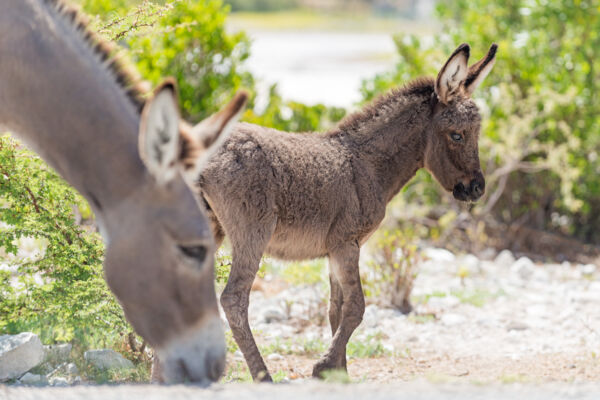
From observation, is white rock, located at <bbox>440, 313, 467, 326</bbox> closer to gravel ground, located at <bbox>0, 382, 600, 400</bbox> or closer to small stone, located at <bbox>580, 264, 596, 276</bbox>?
small stone, located at <bbox>580, 264, 596, 276</bbox>

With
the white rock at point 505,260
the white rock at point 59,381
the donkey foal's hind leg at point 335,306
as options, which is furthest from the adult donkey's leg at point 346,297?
the white rock at point 505,260

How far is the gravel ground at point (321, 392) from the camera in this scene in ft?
11.9

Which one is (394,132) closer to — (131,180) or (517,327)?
(517,327)

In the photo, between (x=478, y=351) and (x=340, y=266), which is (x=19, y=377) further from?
(x=478, y=351)

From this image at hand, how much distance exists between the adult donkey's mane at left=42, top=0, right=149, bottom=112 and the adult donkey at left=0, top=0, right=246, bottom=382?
9cm

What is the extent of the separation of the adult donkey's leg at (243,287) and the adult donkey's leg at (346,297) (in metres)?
0.59

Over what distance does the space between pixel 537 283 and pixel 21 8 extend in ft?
24.1

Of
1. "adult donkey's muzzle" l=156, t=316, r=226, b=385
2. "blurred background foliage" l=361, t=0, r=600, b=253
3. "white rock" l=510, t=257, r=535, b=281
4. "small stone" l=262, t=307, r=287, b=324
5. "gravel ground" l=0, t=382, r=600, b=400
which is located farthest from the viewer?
"blurred background foliage" l=361, t=0, r=600, b=253

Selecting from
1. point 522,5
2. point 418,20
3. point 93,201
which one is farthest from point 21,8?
point 418,20

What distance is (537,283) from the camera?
380 inches

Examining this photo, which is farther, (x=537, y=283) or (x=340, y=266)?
(x=537, y=283)

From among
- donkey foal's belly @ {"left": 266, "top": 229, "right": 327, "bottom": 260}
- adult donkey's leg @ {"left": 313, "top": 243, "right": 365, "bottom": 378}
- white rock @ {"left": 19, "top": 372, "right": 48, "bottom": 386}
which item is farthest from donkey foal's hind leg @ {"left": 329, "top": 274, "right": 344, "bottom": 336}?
white rock @ {"left": 19, "top": 372, "right": 48, "bottom": 386}

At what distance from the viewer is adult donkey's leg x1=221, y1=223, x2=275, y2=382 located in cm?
553

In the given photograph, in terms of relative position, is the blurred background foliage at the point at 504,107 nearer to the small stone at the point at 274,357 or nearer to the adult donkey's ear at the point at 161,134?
the small stone at the point at 274,357
